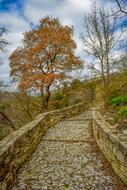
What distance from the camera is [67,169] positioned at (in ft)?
17.2

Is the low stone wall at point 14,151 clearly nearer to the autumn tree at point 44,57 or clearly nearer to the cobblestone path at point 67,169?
the cobblestone path at point 67,169

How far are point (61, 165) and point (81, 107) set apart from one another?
1136 centimetres

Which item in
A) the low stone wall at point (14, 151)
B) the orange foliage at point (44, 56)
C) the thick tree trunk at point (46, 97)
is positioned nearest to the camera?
the low stone wall at point (14, 151)

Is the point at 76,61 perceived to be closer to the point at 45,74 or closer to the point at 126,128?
the point at 45,74

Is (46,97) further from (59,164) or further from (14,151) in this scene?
(14,151)

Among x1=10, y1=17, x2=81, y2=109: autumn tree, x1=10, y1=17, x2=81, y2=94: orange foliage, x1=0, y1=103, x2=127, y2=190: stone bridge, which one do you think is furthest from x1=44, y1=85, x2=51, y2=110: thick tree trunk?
x1=0, y1=103, x2=127, y2=190: stone bridge

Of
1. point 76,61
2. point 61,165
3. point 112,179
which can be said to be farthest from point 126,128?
point 76,61

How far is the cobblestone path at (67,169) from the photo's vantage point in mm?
4375

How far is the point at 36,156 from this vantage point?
20.4ft

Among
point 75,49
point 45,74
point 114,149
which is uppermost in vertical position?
point 75,49

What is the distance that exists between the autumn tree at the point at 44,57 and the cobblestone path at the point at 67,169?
25.7 feet

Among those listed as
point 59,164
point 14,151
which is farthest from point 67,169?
point 14,151

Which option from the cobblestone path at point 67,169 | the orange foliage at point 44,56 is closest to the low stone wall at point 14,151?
the cobblestone path at point 67,169

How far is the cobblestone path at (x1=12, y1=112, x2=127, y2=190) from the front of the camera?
4.38 metres
